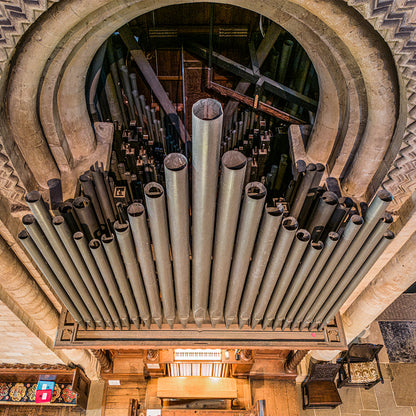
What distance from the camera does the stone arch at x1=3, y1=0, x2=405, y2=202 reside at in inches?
103

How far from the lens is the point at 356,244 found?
2.67 meters

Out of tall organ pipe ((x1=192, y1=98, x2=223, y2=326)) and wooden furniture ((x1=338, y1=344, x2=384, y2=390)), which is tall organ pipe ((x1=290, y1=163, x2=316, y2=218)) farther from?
wooden furniture ((x1=338, y1=344, x2=384, y2=390))

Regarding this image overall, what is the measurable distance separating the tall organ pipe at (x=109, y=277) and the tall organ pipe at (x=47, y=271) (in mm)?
398

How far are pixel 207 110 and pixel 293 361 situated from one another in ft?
16.6

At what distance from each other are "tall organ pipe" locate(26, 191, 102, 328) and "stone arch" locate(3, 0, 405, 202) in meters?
0.98

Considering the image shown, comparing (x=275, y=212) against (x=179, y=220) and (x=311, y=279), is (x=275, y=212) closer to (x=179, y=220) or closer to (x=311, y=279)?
(x=179, y=220)

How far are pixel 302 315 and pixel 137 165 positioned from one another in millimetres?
2276

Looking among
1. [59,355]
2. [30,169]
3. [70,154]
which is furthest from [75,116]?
[59,355]

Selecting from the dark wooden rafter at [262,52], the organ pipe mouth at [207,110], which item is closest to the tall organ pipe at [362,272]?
the organ pipe mouth at [207,110]

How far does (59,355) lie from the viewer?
5.20m

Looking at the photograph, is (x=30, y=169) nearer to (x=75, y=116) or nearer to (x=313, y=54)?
(x=75, y=116)

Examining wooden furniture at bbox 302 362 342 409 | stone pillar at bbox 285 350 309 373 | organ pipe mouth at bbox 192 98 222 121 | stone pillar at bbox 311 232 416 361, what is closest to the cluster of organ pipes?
organ pipe mouth at bbox 192 98 222 121

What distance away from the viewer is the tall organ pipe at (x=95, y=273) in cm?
254

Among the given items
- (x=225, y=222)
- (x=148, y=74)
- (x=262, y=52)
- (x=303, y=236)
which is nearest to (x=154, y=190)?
(x=225, y=222)
